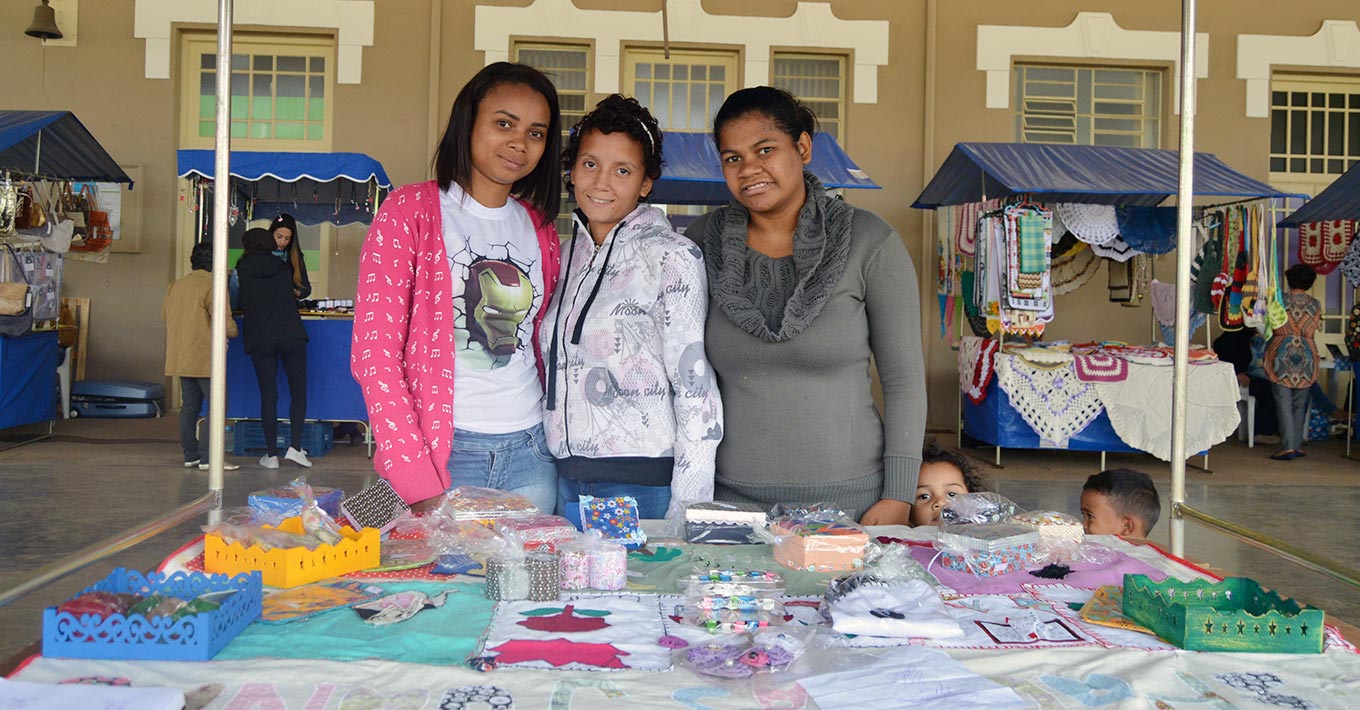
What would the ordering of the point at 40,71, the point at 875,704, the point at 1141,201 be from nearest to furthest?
the point at 875,704 → the point at 1141,201 → the point at 40,71

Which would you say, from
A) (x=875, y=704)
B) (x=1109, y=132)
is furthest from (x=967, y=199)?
(x=875, y=704)

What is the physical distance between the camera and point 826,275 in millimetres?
2289

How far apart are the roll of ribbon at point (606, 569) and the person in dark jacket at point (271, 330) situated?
18.3ft

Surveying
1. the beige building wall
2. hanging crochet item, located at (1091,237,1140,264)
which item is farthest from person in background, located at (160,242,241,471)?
hanging crochet item, located at (1091,237,1140,264)

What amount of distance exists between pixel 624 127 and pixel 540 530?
36.2 inches

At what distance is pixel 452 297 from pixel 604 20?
7.13 m

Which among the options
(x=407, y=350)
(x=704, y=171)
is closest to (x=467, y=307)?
(x=407, y=350)

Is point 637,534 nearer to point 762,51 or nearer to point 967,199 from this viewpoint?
point 967,199

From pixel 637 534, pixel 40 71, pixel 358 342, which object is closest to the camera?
pixel 637 534

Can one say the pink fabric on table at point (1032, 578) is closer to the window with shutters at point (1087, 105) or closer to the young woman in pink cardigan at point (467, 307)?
the young woman in pink cardigan at point (467, 307)

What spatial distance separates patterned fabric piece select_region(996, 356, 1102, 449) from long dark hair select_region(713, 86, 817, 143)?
17.3 ft

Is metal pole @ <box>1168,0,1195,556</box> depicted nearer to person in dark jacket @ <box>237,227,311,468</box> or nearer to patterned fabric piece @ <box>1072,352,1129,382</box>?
patterned fabric piece @ <box>1072,352,1129,382</box>

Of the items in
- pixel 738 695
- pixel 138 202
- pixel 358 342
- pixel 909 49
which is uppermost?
pixel 909 49

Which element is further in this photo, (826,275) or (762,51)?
(762,51)
